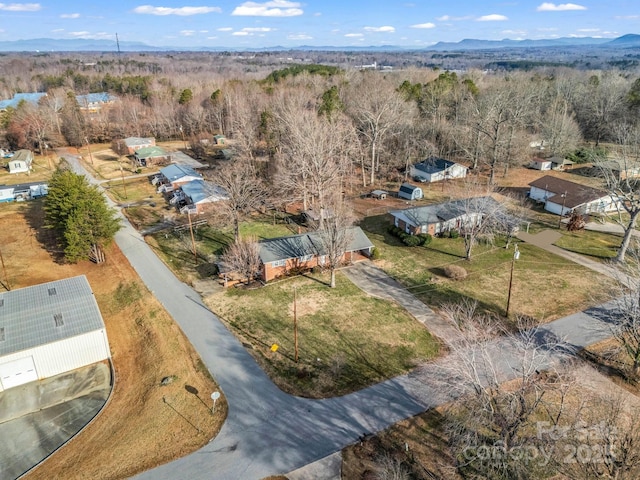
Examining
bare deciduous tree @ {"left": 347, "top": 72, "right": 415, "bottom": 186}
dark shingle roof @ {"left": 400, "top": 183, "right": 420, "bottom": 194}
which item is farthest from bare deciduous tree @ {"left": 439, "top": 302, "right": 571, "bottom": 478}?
bare deciduous tree @ {"left": 347, "top": 72, "right": 415, "bottom": 186}

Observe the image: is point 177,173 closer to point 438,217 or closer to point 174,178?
point 174,178

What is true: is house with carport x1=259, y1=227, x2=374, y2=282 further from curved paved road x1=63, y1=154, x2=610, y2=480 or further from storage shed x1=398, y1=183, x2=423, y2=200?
storage shed x1=398, y1=183, x2=423, y2=200

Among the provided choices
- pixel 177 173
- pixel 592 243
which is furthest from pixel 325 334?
pixel 177 173

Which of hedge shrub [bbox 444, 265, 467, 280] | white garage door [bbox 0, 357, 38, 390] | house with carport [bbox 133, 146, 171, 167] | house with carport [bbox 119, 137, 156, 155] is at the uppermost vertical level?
house with carport [bbox 119, 137, 156, 155]

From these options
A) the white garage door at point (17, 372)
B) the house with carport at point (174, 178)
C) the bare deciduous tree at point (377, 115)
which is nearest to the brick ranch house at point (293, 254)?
the white garage door at point (17, 372)

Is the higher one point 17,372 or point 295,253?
point 295,253

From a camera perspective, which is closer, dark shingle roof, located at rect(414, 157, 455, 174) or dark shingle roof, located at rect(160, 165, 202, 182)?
dark shingle roof, located at rect(160, 165, 202, 182)

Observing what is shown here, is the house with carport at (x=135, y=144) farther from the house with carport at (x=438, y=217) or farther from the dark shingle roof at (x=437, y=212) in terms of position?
the dark shingle roof at (x=437, y=212)
